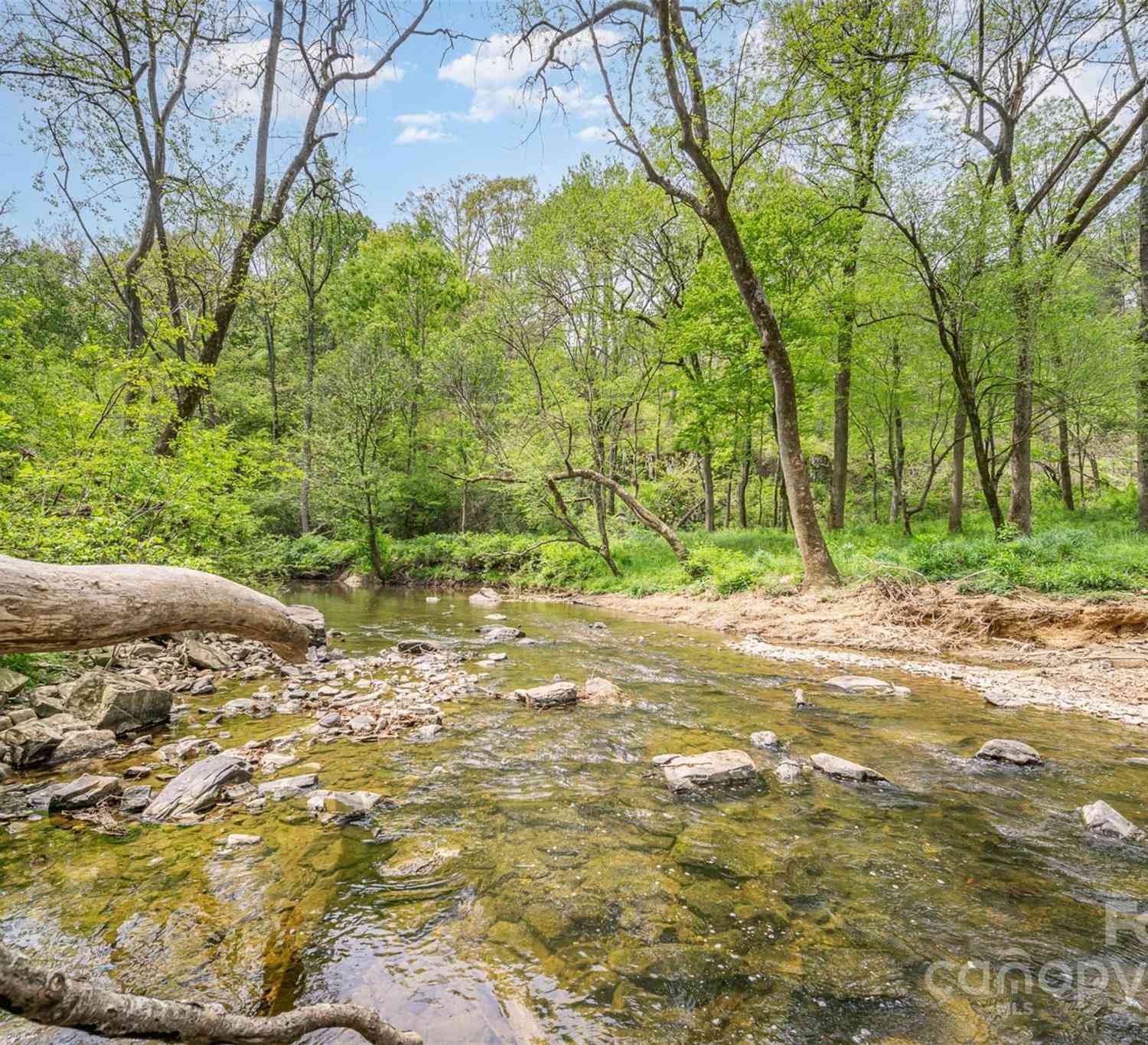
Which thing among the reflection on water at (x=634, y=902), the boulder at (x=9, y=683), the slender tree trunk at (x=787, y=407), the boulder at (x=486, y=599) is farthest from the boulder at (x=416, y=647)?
the slender tree trunk at (x=787, y=407)

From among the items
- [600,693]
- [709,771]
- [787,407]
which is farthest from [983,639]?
[709,771]

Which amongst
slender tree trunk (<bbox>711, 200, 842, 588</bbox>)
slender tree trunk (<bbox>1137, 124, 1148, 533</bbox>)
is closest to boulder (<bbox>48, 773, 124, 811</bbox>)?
slender tree trunk (<bbox>711, 200, 842, 588</bbox>)

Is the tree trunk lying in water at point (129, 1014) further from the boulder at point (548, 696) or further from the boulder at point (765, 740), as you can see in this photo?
the boulder at point (548, 696)

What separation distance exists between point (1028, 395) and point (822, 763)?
14.0 metres

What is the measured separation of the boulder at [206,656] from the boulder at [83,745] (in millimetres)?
2943

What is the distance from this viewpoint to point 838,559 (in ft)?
43.6

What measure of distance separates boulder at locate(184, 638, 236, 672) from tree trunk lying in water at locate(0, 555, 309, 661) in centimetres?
590

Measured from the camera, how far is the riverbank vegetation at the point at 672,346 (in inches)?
375

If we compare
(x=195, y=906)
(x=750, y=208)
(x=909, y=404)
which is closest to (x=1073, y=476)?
(x=909, y=404)

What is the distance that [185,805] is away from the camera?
372 cm

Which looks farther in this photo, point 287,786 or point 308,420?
point 308,420

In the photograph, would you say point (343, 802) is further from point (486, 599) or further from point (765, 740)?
Answer: point (486, 599)

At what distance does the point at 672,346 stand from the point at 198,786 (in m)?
17.5

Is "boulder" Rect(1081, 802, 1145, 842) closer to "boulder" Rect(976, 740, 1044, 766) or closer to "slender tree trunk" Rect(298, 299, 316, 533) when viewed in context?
"boulder" Rect(976, 740, 1044, 766)
